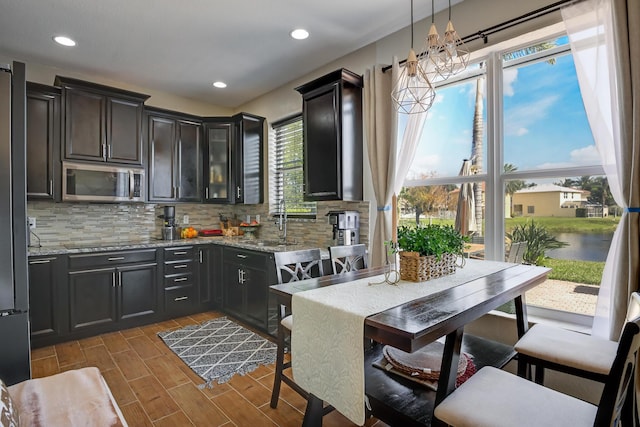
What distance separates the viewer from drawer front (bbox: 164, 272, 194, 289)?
12.3 ft

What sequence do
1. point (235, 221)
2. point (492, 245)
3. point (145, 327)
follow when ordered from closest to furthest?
point (492, 245) → point (145, 327) → point (235, 221)

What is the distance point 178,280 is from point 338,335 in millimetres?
3042

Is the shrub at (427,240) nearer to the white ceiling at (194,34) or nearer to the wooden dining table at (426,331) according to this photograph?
the wooden dining table at (426,331)

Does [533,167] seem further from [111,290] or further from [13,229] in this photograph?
[111,290]

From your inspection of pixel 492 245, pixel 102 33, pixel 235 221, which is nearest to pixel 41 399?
pixel 492 245

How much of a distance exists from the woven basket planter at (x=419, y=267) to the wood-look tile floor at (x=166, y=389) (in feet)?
3.05

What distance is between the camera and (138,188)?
3.80 m

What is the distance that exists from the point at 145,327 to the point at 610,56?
4.41 metres

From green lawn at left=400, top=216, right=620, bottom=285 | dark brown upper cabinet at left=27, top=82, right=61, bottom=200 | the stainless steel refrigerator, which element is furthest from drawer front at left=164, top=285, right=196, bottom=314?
green lawn at left=400, top=216, right=620, bottom=285

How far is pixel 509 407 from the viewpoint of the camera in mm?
1200

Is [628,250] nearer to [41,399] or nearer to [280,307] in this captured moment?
[280,307]

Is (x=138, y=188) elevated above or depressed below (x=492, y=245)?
above

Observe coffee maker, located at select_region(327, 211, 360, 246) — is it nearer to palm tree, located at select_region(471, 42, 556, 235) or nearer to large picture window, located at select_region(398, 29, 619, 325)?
large picture window, located at select_region(398, 29, 619, 325)

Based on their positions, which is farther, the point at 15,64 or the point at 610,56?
the point at 610,56
